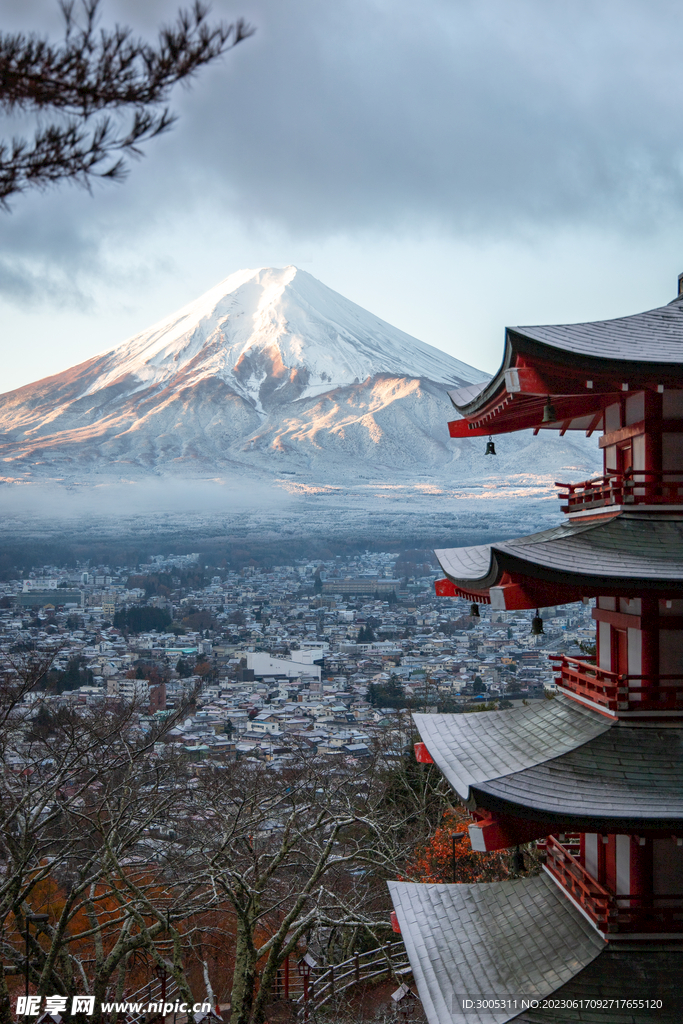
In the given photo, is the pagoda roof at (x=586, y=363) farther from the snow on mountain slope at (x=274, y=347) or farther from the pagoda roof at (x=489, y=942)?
the snow on mountain slope at (x=274, y=347)

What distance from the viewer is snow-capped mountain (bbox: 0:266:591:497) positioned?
93.4 meters

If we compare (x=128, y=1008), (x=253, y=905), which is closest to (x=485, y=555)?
(x=253, y=905)

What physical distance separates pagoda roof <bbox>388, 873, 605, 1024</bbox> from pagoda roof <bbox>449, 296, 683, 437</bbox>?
3773 mm

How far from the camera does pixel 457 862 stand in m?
16.0

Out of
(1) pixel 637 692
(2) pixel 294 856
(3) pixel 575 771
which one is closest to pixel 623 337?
(1) pixel 637 692

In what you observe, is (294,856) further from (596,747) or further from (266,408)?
(266,408)

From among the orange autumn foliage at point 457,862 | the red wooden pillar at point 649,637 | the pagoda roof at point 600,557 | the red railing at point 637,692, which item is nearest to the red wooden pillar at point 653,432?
the pagoda roof at point 600,557

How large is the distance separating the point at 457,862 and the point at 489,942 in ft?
33.3

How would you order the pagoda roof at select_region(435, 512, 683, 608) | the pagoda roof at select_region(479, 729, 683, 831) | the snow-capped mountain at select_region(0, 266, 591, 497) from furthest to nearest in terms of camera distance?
the snow-capped mountain at select_region(0, 266, 591, 497)
the pagoda roof at select_region(435, 512, 683, 608)
the pagoda roof at select_region(479, 729, 683, 831)

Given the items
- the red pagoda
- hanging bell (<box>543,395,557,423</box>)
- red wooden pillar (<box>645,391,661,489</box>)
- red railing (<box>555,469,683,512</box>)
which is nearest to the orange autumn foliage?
the red pagoda

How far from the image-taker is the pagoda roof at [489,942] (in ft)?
18.7

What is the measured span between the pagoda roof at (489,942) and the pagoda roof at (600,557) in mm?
2386

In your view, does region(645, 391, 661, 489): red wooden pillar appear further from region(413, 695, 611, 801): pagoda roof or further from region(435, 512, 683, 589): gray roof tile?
region(413, 695, 611, 801): pagoda roof

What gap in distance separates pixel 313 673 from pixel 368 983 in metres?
36.4
